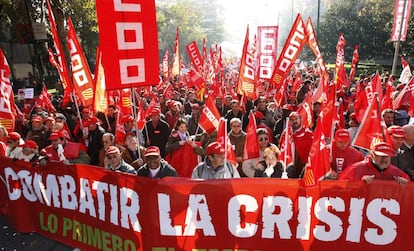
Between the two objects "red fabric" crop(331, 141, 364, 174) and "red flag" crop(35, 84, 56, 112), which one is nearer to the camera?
"red fabric" crop(331, 141, 364, 174)

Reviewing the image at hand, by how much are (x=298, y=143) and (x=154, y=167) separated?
227 cm

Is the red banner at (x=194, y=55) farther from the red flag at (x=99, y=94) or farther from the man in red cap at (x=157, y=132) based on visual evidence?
the man in red cap at (x=157, y=132)

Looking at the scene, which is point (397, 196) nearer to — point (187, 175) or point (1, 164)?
point (187, 175)

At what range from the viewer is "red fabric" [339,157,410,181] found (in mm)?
4211

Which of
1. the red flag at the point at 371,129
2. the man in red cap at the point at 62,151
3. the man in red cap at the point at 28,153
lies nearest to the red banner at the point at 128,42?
the man in red cap at the point at 62,151

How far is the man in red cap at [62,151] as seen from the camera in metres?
5.78

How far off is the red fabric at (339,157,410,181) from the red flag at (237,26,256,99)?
14.8 ft

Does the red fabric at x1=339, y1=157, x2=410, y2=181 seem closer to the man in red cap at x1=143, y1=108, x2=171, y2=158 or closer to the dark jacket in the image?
the dark jacket

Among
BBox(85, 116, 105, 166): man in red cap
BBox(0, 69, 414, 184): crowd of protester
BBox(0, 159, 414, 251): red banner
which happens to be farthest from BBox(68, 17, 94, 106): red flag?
BBox(0, 159, 414, 251): red banner

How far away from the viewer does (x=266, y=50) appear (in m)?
9.88

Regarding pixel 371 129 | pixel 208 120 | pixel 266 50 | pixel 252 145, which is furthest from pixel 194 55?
pixel 371 129

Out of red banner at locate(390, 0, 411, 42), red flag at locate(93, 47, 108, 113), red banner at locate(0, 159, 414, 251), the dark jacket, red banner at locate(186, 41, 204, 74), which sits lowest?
red banner at locate(0, 159, 414, 251)

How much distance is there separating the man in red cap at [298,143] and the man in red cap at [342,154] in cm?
51

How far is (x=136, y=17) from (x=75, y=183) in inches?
86.8
